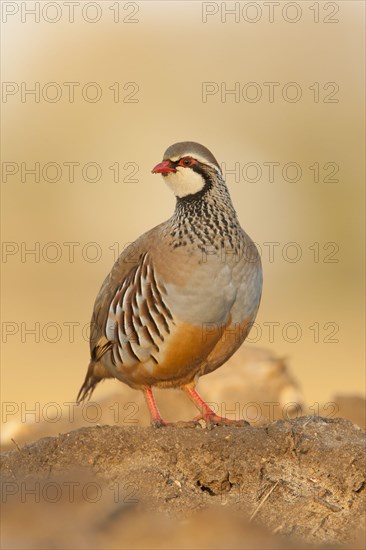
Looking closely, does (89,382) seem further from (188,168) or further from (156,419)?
(188,168)

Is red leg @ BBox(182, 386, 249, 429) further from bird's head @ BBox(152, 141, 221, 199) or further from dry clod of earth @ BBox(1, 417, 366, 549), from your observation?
bird's head @ BBox(152, 141, 221, 199)

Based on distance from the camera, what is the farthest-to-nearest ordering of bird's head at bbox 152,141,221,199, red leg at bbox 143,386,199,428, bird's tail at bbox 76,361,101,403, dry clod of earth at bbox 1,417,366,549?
1. bird's tail at bbox 76,361,101,403
2. bird's head at bbox 152,141,221,199
3. red leg at bbox 143,386,199,428
4. dry clod of earth at bbox 1,417,366,549

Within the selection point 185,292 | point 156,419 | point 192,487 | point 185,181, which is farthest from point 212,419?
point 185,181

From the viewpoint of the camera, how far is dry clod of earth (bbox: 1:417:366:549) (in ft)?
12.8

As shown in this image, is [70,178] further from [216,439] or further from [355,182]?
[216,439]

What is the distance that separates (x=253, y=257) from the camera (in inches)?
244

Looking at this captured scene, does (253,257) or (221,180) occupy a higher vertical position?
(221,180)

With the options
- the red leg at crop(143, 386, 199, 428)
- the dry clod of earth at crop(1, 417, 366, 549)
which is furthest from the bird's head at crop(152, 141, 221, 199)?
the dry clod of earth at crop(1, 417, 366, 549)

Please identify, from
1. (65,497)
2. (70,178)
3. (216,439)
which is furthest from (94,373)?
(70,178)

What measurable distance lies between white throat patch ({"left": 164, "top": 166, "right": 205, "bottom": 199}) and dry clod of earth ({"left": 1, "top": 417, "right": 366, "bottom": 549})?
1625 mm

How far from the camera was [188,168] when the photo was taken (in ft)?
20.7

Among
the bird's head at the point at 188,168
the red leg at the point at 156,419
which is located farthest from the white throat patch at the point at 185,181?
the red leg at the point at 156,419

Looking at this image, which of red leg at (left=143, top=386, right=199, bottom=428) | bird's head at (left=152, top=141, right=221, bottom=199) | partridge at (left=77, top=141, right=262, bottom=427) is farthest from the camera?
bird's head at (left=152, top=141, right=221, bottom=199)

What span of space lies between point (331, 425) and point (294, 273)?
20154mm
